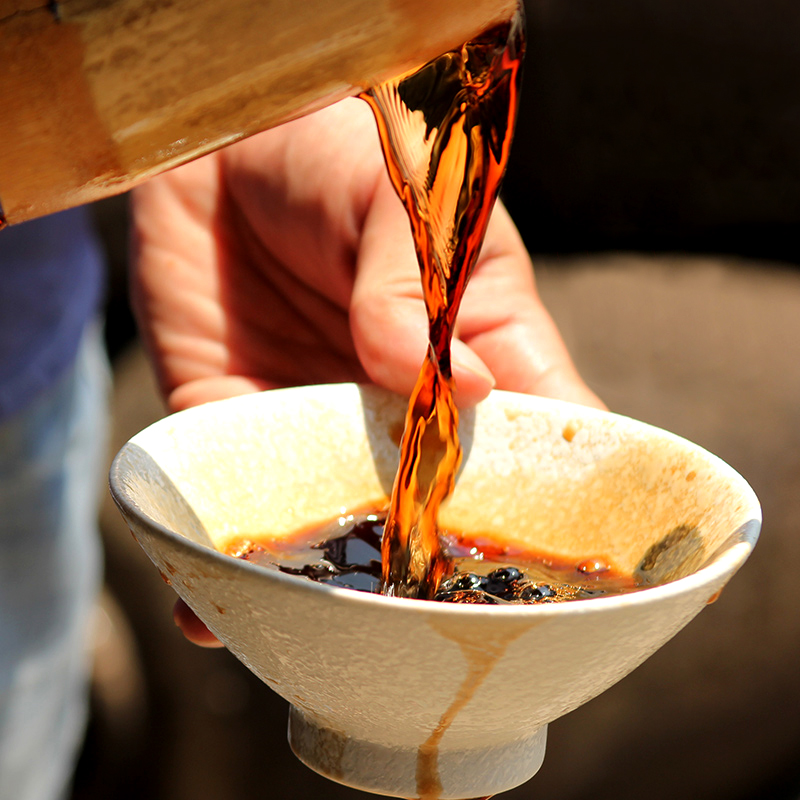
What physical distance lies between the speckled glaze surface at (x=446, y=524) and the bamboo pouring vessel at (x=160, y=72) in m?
0.19

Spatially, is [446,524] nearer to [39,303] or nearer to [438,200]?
[438,200]

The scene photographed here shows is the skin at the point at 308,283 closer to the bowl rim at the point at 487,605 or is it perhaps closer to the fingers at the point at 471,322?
the fingers at the point at 471,322

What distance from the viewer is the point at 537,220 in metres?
2.14

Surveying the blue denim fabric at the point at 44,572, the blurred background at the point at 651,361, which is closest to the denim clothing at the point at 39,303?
the blue denim fabric at the point at 44,572

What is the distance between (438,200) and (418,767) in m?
0.37

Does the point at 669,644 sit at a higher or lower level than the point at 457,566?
lower

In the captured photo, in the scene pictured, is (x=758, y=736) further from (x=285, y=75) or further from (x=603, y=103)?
(x=285, y=75)

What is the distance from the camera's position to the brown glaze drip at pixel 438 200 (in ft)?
1.94

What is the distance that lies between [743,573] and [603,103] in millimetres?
1068

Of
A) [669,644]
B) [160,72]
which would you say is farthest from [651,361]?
[160,72]

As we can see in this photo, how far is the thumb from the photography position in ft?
2.55

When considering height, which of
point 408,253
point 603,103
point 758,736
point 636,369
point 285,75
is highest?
point 285,75

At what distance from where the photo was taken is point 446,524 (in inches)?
30.8

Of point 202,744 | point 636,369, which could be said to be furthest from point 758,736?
point 202,744
